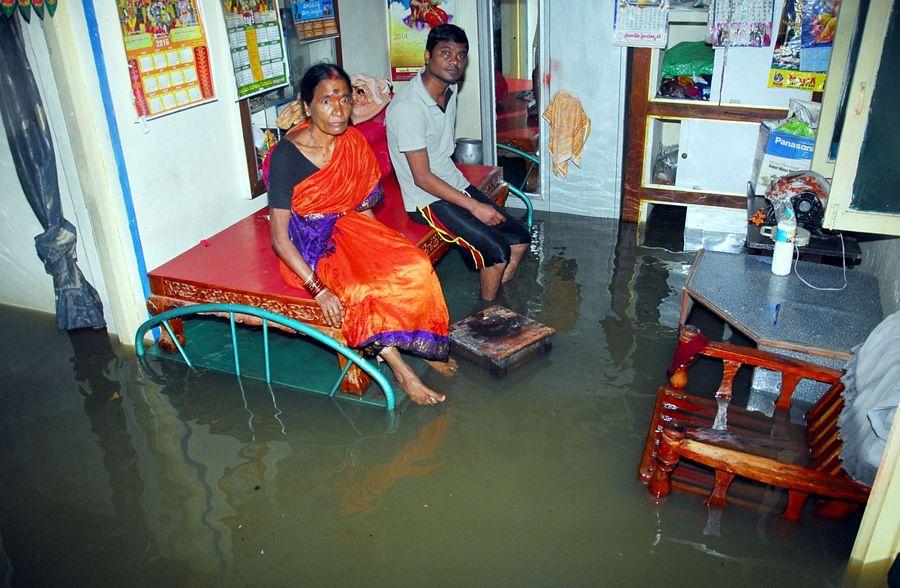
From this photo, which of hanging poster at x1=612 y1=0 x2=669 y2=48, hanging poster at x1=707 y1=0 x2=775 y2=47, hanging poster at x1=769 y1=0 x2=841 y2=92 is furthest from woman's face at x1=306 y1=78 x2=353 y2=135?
hanging poster at x1=769 y1=0 x2=841 y2=92

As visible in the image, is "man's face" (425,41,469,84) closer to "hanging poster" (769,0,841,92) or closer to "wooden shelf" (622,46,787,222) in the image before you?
"wooden shelf" (622,46,787,222)

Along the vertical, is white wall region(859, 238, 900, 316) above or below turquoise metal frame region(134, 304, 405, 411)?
above

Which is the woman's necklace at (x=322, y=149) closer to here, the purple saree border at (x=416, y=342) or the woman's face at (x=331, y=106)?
the woman's face at (x=331, y=106)

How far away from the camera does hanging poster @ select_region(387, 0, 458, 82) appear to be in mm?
5898

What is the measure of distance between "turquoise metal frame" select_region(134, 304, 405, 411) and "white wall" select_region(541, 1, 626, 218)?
9.64 feet

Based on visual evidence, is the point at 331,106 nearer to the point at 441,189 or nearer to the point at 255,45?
the point at 441,189

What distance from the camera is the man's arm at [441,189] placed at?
4.20 meters

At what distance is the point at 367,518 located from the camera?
290cm

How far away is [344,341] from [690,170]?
10.8 ft

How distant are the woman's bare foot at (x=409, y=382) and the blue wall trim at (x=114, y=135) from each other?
150 cm

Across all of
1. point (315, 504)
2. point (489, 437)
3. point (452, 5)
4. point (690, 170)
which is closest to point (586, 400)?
point (489, 437)

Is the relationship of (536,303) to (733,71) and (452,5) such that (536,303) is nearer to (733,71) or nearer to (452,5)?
(733,71)

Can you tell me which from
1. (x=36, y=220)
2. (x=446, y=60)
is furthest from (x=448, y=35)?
(x=36, y=220)

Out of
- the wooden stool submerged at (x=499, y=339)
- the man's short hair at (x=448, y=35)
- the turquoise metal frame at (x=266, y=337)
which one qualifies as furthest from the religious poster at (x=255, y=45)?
the wooden stool submerged at (x=499, y=339)
